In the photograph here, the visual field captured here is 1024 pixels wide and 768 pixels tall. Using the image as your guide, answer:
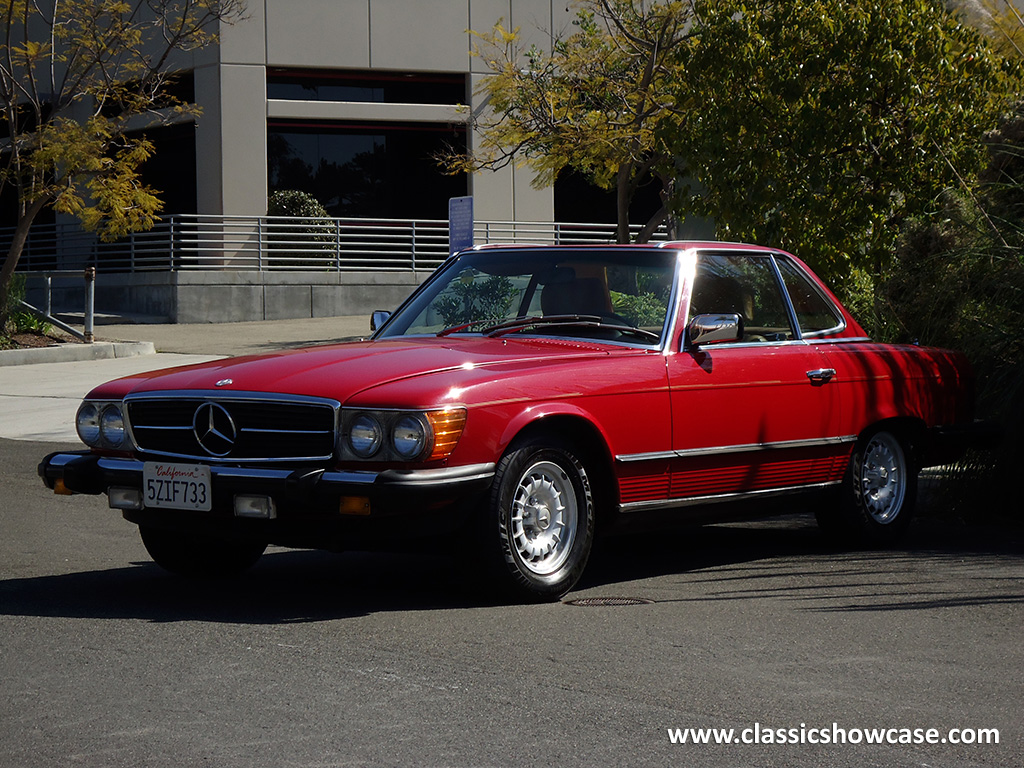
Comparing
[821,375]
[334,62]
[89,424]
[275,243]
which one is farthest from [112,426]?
[334,62]

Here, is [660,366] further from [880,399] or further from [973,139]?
[973,139]

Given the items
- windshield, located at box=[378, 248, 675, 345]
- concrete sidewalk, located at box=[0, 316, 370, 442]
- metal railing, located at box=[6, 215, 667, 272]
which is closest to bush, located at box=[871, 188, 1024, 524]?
windshield, located at box=[378, 248, 675, 345]

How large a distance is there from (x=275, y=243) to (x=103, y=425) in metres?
24.7

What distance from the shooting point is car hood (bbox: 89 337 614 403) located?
6.14 meters

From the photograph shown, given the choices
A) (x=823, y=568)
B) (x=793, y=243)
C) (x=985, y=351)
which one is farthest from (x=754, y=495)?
(x=793, y=243)

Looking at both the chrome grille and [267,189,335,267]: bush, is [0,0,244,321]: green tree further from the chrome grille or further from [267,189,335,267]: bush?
the chrome grille

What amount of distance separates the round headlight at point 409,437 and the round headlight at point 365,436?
74 mm

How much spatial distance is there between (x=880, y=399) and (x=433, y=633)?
3.42 m

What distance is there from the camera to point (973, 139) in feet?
39.5

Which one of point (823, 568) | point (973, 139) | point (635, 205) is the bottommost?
point (823, 568)

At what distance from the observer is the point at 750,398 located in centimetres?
727

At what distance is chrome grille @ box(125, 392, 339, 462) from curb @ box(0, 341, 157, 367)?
1574 centimetres

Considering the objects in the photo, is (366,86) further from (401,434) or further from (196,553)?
(401,434)

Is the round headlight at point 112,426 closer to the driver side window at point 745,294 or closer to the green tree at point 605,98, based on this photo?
the driver side window at point 745,294
